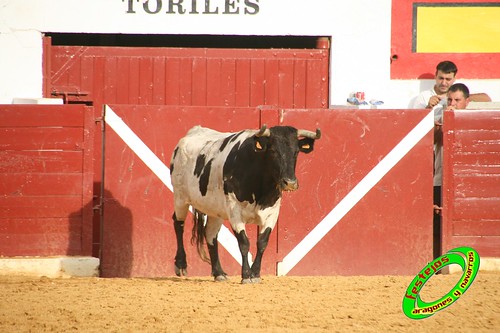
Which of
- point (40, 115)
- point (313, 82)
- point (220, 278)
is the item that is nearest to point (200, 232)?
point (220, 278)

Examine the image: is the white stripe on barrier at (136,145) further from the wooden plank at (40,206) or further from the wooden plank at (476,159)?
the wooden plank at (476,159)

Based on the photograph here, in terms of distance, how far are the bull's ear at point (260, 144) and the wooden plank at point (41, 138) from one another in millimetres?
2501

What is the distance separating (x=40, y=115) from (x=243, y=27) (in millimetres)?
3024

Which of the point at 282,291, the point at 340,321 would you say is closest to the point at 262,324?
the point at 340,321

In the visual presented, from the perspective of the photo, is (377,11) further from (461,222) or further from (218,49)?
(461,222)

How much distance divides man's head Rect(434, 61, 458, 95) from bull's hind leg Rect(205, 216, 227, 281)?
328 cm

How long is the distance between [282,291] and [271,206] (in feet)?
3.37

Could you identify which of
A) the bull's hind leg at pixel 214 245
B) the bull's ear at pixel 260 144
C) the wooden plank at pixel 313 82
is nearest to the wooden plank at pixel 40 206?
the bull's hind leg at pixel 214 245

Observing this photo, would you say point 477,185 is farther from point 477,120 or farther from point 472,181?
point 477,120

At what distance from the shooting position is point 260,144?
30.5 feet

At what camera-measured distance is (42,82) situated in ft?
42.6

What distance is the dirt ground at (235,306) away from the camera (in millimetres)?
7117

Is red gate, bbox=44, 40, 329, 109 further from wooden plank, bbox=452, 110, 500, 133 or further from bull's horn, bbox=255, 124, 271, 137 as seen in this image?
bull's horn, bbox=255, 124, 271, 137

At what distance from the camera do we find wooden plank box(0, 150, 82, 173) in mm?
11008
